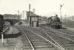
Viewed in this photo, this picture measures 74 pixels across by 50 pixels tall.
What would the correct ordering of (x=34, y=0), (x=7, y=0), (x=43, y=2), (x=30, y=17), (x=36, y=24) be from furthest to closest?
1. (x=30, y=17)
2. (x=36, y=24)
3. (x=34, y=0)
4. (x=43, y=2)
5. (x=7, y=0)

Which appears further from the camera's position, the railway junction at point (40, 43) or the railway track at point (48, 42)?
the railway track at point (48, 42)

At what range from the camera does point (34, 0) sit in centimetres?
2377

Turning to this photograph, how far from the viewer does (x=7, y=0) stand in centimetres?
1889

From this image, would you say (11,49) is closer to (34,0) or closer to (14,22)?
(34,0)

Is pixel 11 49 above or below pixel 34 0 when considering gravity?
below

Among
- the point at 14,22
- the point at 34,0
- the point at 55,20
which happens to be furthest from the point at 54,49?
the point at 14,22

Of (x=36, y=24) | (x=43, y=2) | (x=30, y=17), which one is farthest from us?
(x=30, y=17)

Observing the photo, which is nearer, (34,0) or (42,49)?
(42,49)

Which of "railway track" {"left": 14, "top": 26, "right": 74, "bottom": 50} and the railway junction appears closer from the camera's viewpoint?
the railway junction

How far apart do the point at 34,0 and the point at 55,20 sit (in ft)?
46.6

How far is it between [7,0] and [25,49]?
11413 millimetres

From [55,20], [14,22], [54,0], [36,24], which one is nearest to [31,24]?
[36,24]

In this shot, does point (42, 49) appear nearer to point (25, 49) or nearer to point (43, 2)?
point (25, 49)

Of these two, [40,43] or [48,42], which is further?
[48,42]
